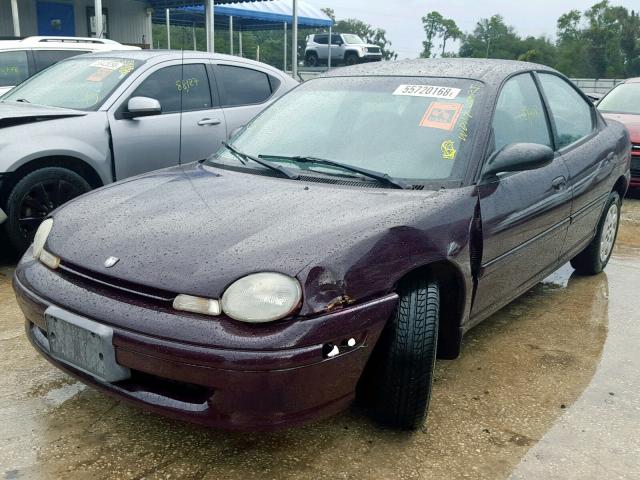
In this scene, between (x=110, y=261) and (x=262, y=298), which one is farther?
(x=110, y=261)

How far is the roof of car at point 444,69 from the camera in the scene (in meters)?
3.29

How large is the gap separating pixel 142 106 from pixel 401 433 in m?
3.24

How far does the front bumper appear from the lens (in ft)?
6.61

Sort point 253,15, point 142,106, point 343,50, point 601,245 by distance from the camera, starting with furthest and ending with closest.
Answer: point 343,50
point 253,15
point 142,106
point 601,245

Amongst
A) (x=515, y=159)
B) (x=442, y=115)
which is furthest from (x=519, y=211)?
(x=442, y=115)

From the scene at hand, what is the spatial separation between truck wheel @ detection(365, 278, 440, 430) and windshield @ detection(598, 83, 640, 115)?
7.25 meters

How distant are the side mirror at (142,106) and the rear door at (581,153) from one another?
2718mm

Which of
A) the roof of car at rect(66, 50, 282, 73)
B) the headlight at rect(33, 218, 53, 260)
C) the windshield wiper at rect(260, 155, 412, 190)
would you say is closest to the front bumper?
the headlight at rect(33, 218, 53, 260)

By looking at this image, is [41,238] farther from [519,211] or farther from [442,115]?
[519,211]

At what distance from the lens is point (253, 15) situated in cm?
2402

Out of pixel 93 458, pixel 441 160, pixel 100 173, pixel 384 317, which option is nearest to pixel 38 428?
pixel 93 458

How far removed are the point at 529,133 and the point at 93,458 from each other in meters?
2.63

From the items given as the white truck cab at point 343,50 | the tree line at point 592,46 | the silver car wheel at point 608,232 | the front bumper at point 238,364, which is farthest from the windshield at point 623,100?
the tree line at point 592,46

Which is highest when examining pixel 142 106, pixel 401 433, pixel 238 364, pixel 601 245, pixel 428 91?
pixel 428 91
